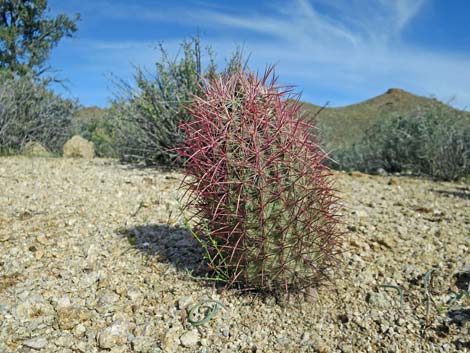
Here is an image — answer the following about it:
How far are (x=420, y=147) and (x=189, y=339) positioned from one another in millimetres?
7189

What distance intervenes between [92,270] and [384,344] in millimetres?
1873

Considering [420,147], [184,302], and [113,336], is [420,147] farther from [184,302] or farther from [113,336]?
[113,336]

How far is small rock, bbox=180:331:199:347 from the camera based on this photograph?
2230mm

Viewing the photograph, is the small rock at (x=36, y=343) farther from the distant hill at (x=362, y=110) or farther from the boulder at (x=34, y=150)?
the distant hill at (x=362, y=110)

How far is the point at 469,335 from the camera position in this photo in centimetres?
234

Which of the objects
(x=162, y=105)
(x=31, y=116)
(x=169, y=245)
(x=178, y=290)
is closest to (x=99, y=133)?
(x=31, y=116)

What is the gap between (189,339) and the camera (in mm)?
2244

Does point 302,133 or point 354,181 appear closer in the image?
point 302,133

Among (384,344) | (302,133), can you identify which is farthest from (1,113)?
(384,344)

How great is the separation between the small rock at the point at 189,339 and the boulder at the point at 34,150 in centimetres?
713

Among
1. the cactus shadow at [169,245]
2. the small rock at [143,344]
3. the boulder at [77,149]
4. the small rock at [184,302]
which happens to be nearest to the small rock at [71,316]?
the small rock at [143,344]

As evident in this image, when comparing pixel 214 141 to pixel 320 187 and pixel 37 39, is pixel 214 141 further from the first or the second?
pixel 37 39

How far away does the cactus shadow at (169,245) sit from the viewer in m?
2.98

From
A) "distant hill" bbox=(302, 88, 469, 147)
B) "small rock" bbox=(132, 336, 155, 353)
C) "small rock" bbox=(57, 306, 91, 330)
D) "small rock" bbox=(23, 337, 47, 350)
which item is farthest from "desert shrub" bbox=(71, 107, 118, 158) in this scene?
"distant hill" bbox=(302, 88, 469, 147)
